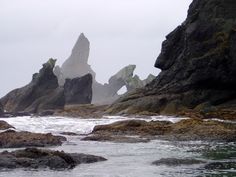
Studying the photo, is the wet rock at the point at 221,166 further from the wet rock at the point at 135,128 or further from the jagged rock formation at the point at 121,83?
Result: the jagged rock formation at the point at 121,83

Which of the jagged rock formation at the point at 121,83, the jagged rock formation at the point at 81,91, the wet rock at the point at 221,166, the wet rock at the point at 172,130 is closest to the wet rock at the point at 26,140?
the wet rock at the point at 172,130

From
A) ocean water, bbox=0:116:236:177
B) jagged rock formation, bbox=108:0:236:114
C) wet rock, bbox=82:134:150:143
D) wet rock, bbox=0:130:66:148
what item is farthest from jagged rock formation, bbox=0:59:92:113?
wet rock, bbox=0:130:66:148

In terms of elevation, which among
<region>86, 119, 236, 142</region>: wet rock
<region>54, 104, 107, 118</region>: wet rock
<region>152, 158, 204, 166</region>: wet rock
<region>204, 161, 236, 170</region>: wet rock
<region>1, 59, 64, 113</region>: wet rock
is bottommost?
<region>204, 161, 236, 170</region>: wet rock

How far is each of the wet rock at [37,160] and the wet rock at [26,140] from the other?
9.03 meters

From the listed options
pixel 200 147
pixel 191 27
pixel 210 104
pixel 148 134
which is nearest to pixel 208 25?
pixel 191 27

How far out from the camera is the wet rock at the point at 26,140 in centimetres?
3722

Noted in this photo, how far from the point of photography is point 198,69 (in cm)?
6856

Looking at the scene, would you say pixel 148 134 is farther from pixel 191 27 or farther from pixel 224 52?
pixel 191 27

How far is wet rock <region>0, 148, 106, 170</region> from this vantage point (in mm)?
26672

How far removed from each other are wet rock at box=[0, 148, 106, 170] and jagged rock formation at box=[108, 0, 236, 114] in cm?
3762

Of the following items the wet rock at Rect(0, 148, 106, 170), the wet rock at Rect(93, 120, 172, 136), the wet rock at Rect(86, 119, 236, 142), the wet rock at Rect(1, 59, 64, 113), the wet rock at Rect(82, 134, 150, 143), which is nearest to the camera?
the wet rock at Rect(0, 148, 106, 170)

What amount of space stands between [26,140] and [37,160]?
37.0 ft

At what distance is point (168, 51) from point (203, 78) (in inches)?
540

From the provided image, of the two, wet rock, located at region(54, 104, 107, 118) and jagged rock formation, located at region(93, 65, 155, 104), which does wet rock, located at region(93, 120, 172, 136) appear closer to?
wet rock, located at region(54, 104, 107, 118)
